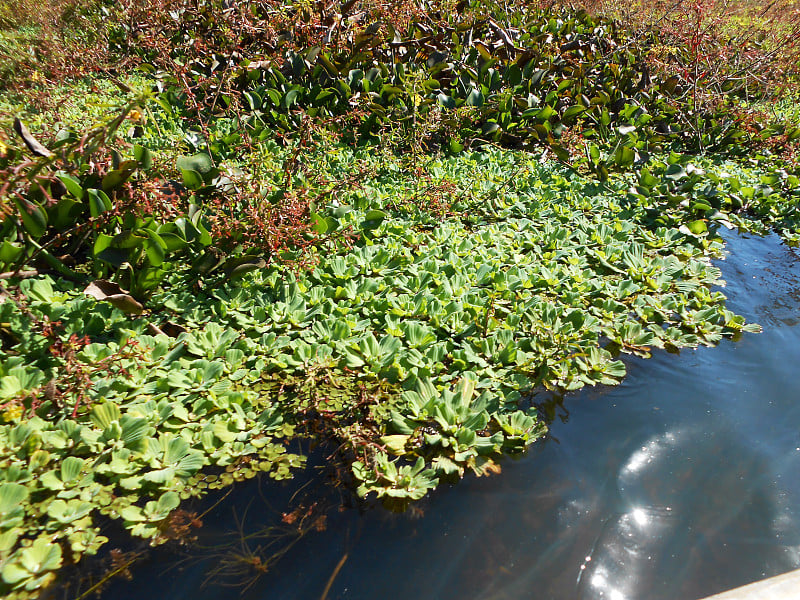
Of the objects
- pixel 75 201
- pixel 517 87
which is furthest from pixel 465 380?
pixel 517 87

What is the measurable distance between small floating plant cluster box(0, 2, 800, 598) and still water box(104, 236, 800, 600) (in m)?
0.12

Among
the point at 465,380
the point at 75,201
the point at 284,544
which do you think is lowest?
the point at 284,544

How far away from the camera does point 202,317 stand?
2230 millimetres

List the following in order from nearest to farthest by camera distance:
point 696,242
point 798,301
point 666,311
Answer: point 666,311
point 798,301
point 696,242

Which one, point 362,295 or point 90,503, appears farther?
point 362,295

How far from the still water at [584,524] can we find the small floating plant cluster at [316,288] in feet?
0.38

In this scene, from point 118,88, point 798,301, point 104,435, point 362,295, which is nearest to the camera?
point 104,435

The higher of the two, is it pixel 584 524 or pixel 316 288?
pixel 316 288

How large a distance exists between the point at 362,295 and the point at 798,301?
2357 mm

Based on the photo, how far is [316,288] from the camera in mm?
2385

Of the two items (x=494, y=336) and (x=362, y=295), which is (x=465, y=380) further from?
(x=362, y=295)

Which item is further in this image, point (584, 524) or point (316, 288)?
point (316, 288)

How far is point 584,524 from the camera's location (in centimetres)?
160

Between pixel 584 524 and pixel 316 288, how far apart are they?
1433 mm
